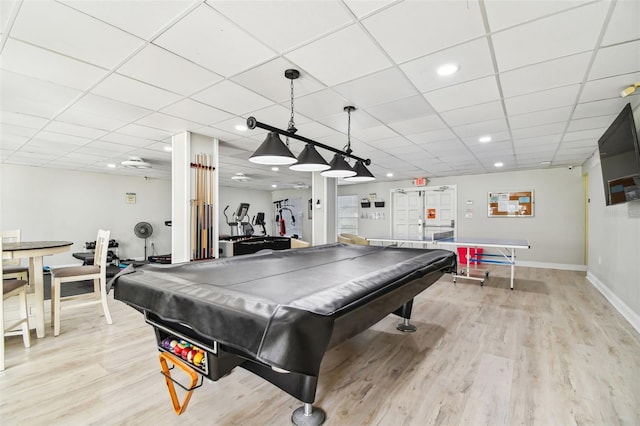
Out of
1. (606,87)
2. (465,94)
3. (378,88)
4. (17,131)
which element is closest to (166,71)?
(378,88)

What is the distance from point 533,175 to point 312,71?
7166mm

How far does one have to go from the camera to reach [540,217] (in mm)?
6922

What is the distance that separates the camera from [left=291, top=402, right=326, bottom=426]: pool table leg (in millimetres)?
1637

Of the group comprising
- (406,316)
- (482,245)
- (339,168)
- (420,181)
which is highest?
(420,181)

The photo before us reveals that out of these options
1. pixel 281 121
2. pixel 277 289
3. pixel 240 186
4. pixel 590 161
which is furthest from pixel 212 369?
pixel 240 186

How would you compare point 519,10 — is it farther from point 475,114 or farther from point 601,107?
point 601,107

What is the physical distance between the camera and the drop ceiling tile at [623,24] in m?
1.61

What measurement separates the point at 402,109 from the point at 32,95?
12.7ft

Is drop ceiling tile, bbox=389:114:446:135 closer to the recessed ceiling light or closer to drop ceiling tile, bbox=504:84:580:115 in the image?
drop ceiling tile, bbox=504:84:580:115

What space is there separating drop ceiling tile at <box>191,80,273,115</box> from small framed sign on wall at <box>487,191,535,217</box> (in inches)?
273

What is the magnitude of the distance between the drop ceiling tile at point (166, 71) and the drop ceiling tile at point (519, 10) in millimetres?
2111

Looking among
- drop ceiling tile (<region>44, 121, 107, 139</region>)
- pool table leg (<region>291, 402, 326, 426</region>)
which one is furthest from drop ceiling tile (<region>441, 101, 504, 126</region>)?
drop ceiling tile (<region>44, 121, 107, 139</region>)

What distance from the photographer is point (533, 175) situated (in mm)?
7023

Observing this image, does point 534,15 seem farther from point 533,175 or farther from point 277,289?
point 533,175
